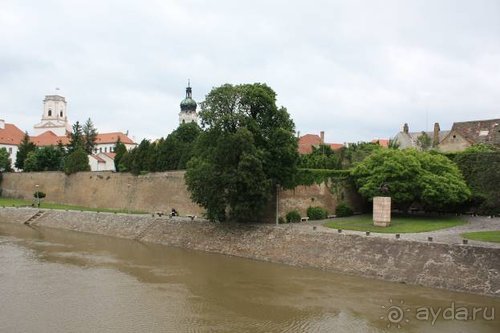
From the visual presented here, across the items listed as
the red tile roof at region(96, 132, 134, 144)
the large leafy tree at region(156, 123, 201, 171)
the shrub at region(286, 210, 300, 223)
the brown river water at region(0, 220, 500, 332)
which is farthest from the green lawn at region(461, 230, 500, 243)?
the red tile roof at region(96, 132, 134, 144)

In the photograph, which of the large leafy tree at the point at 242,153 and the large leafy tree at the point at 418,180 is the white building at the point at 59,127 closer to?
the large leafy tree at the point at 242,153

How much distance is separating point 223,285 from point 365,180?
53.0 ft

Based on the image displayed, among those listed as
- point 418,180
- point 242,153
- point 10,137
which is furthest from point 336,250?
point 10,137

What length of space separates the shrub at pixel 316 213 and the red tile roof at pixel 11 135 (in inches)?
2327

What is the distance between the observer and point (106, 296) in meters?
18.2

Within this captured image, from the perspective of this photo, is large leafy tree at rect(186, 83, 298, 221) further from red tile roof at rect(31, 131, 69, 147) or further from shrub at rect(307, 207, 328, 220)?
red tile roof at rect(31, 131, 69, 147)

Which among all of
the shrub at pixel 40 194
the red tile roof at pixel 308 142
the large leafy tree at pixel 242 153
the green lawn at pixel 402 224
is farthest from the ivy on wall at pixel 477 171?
the shrub at pixel 40 194

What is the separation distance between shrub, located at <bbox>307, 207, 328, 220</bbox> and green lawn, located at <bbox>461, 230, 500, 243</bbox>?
9835 millimetres

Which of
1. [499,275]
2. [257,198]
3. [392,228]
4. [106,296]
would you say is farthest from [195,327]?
[392,228]

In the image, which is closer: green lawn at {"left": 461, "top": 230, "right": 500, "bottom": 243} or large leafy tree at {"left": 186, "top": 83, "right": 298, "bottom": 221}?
green lawn at {"left": 461, "top": 230, "right": 500, "bottom": 243}

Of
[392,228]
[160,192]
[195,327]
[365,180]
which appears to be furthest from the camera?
[160,192]

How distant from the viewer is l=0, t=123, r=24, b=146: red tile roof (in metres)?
75.9

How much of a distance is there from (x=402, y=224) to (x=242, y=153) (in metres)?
10.1

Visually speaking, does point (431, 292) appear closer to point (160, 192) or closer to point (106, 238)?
point (106, 238)
